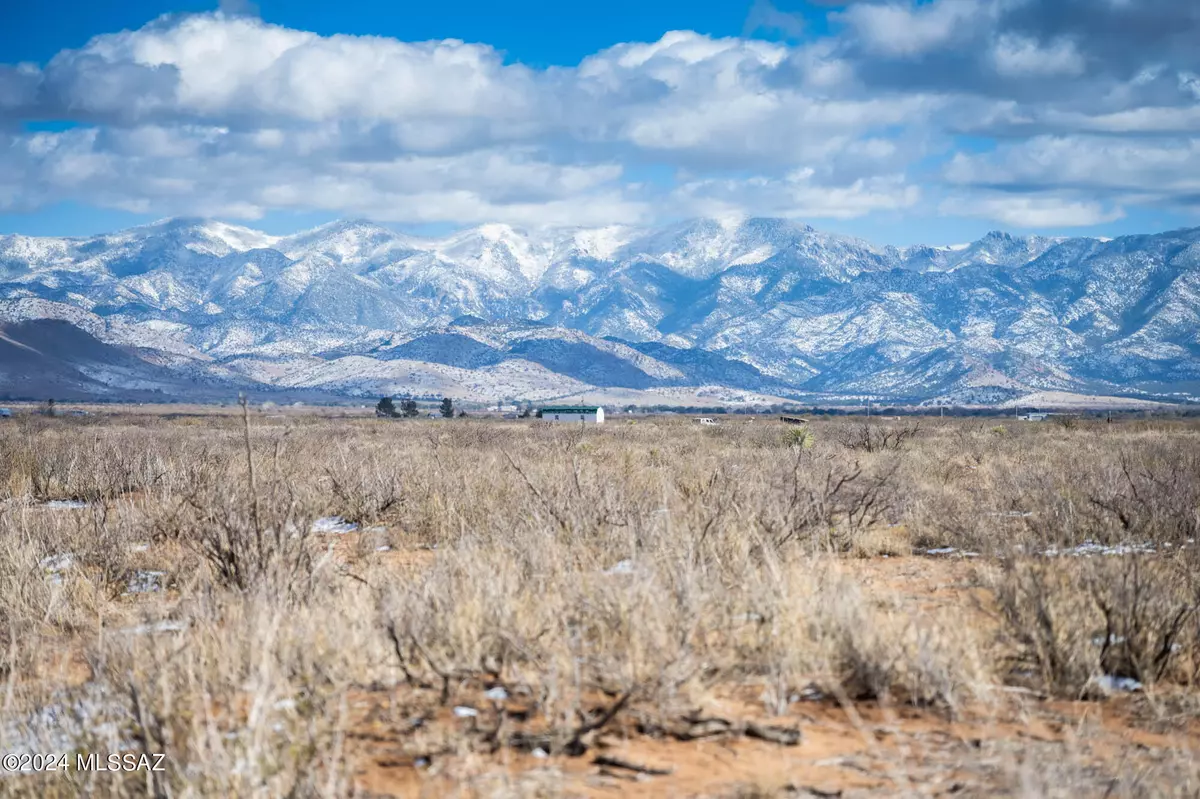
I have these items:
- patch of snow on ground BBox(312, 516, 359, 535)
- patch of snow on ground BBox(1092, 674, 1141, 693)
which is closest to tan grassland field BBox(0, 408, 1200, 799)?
patch of snow on ground BBox(1092, 674, 1141, 693)

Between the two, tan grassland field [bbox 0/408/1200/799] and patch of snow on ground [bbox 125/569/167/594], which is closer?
tan grassland field [bbox 0/408/1200/799]

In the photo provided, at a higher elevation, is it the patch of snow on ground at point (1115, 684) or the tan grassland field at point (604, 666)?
the tan grassland field at point (604, 666)

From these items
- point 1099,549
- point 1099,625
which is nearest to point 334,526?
point 1099,549

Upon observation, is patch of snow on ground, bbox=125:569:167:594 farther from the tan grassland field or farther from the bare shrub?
the bare shrub

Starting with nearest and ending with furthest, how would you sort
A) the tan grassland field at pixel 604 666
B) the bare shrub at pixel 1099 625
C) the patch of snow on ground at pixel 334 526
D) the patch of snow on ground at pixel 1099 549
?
the tan grassland field at pixel 604 666, the bare shrub at pixel 1099 625, the patch of snow on ground at pixel 1099 549, the patch of snow on ground at pixel 334 526

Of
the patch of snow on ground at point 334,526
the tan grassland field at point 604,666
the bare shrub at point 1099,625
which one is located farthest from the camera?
the patch of snow on ground at point 334,526

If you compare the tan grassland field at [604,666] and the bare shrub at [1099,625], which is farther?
the bare shrub at [1099,625]

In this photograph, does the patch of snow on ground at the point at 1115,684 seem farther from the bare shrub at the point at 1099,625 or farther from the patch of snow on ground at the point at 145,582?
the patch of snow on ground at the point at 145,582

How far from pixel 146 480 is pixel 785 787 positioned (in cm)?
1416

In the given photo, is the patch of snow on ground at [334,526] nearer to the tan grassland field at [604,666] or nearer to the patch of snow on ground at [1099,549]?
the tan grassland field at [604,666]

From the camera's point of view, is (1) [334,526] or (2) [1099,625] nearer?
(2) [1099,625]

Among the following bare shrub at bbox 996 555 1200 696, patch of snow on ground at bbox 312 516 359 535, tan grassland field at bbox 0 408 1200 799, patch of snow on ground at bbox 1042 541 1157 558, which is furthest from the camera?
patch of snow on ground at bbox 312 516 359 535

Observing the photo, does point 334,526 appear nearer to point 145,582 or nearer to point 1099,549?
point 145,582

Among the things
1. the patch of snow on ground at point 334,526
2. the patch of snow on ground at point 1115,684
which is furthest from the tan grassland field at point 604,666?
the patch of snow on ground at point 334,526
